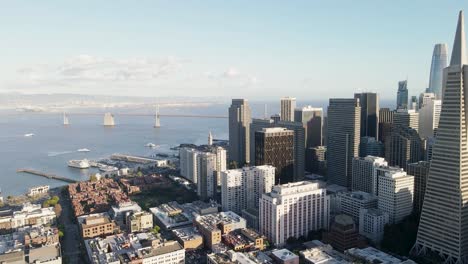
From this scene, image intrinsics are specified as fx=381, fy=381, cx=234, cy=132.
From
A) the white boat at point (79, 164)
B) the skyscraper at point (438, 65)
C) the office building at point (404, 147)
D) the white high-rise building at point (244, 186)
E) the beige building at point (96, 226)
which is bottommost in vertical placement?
the white boat at point (79, 164)

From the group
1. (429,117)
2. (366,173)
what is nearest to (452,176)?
(366,173)

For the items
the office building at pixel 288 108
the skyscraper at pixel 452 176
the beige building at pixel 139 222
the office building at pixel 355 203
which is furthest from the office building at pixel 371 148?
the beige building at pixel 139 222

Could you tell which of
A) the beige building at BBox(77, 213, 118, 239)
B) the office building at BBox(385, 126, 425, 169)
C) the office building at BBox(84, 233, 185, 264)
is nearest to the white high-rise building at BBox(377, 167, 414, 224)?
the office building at BBox(385, 126, 425, 169)

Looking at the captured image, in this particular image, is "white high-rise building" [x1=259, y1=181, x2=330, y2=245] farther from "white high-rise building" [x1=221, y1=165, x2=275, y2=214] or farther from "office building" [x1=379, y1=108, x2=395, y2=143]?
"office building" [x1=379, y1=108, x2=395, y2=143]

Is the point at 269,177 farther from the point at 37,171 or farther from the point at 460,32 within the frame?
the point at 37,171

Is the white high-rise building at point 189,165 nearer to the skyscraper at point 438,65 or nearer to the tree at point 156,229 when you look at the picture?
the tree at point 156,229

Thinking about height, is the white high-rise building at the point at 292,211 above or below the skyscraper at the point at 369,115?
below

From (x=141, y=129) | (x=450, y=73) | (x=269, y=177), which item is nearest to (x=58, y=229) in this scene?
(x=269, y=177)
